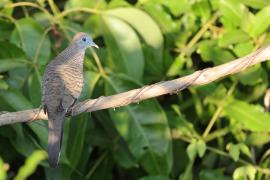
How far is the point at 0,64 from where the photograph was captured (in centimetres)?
299

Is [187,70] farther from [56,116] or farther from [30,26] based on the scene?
[56,116]

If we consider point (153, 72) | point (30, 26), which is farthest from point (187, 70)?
point (30, 26)

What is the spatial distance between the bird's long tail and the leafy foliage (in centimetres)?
44

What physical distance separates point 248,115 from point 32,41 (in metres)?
1.13

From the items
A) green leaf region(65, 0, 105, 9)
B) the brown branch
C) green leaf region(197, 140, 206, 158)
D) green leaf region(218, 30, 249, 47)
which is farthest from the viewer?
green leaf region(65, 0, 105, 9)

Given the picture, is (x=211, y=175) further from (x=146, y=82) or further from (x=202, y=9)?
(x=202, y=9)

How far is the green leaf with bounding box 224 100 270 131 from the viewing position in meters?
3.46

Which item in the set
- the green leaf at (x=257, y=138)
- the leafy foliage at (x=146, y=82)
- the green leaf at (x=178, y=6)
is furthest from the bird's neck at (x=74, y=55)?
the green leaf at (x=257, y=138)

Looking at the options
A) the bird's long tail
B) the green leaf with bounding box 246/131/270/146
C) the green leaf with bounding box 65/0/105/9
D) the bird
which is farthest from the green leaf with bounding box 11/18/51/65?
the green leaf with bounding box 246/131/270/146

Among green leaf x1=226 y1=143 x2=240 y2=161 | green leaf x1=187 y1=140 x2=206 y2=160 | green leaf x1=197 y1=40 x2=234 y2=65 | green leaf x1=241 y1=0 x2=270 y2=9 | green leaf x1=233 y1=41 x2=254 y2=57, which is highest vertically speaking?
green leaf x1=241 y1=0 x2=270 y2=9

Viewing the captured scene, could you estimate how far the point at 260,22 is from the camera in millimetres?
3354

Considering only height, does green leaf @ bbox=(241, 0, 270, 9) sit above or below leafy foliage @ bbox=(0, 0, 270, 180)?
above

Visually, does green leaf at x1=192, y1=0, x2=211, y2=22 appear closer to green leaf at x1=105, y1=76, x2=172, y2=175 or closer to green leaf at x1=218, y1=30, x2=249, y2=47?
green leaf at x1=218, y1=30, x2=249, y2=47

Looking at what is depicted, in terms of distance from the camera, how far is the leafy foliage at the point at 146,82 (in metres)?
3.23
